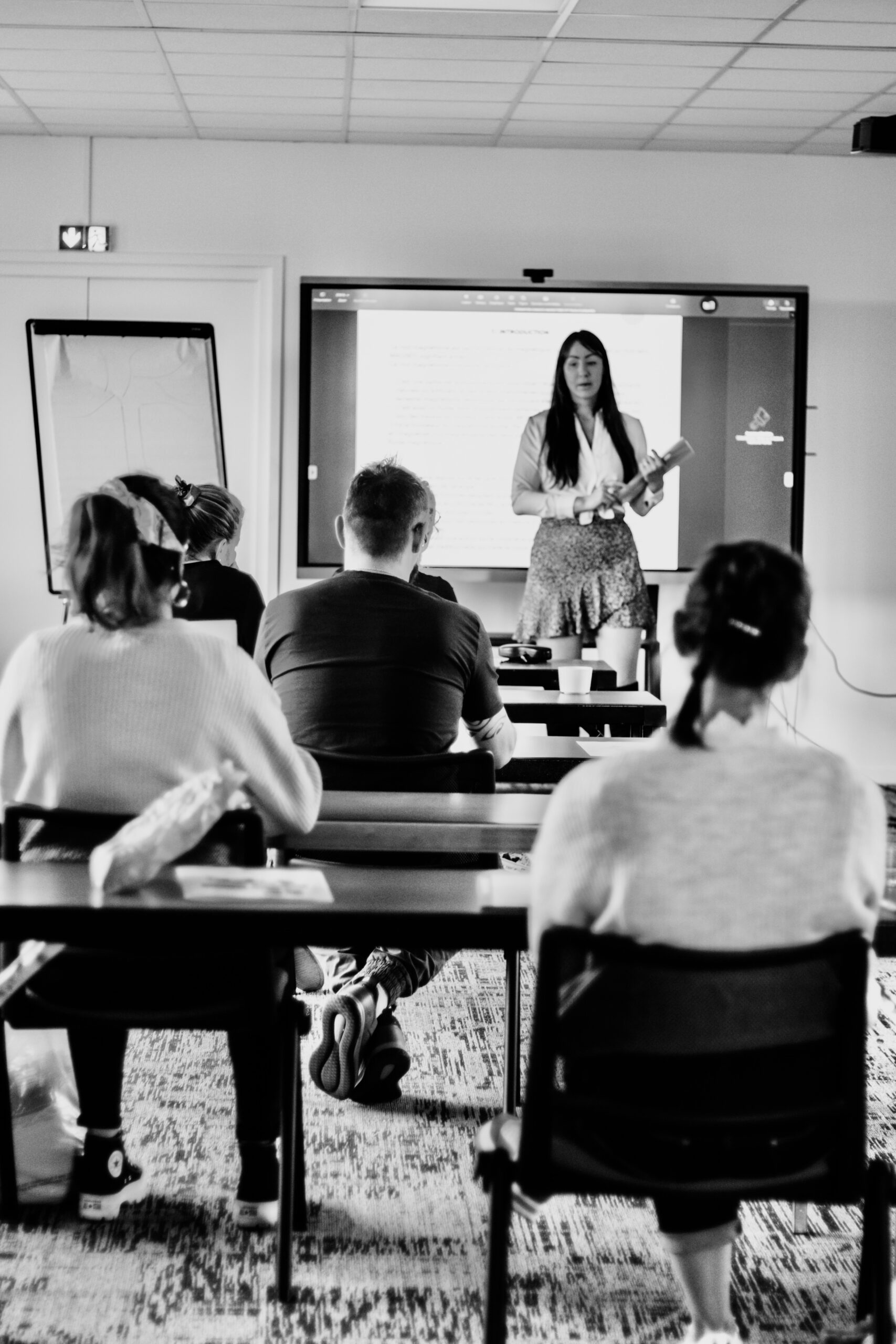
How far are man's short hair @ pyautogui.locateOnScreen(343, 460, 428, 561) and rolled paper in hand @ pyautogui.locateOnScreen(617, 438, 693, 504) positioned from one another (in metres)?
2.14

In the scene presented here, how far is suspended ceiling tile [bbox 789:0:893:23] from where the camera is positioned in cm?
435

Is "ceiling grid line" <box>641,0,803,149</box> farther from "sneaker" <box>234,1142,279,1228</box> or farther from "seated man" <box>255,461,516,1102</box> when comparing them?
"sneaker" <box>234,1142,279,1228</box>

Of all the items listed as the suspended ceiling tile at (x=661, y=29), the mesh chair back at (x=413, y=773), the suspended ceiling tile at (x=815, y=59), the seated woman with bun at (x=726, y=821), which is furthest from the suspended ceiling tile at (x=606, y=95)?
the seated woman with bun at (x=726, y=821)

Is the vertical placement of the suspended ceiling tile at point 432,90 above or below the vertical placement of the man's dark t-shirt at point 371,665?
above

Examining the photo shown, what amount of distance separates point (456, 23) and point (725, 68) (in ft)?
3.63

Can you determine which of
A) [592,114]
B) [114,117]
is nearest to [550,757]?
[592,114]

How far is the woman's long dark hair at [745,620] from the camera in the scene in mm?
1347

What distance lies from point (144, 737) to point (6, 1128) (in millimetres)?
711

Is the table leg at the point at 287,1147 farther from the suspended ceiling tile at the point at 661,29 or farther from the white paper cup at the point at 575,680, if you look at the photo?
the suspended ceiling tile at the point at 661,29

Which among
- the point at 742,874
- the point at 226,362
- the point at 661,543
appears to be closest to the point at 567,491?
the point at 661,543

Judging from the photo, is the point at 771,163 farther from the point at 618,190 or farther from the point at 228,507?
the point at 228,507

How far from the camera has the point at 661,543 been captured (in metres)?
6.07

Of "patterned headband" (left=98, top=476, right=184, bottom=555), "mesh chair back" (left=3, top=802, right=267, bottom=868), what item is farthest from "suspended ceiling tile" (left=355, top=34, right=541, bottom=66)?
"mesh chair back" (left=3, top=802, right=267, bottom=868)

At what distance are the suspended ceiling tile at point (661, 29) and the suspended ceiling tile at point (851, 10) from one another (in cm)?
18
